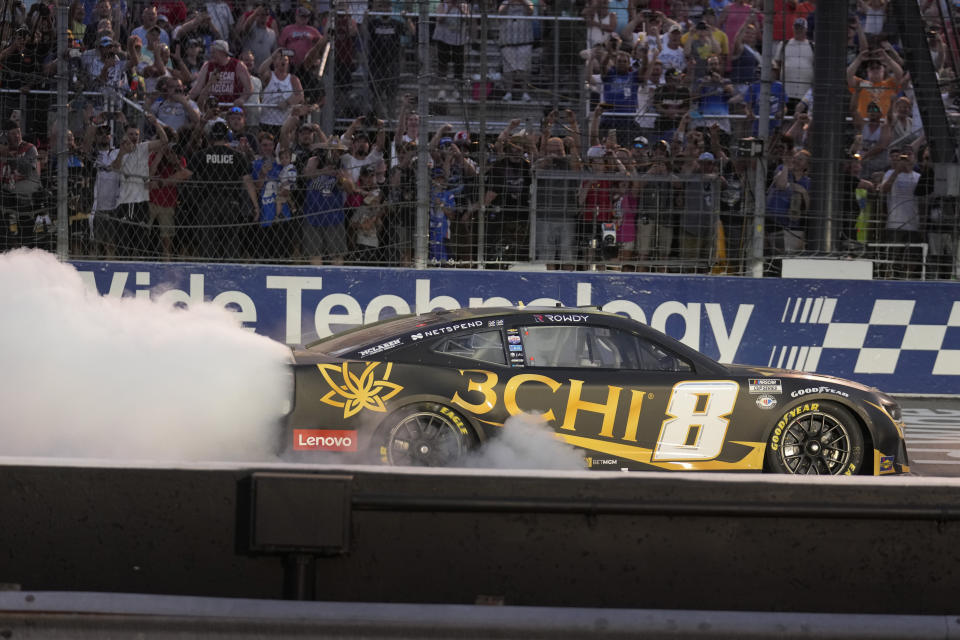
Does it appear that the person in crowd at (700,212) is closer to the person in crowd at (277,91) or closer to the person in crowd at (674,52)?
the person in crowd at (674,52)

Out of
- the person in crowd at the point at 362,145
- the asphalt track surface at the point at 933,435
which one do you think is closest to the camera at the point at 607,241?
the person in crowd at the point at 362,145

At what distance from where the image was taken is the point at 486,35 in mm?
11070

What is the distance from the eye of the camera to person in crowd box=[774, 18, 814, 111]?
11422 millimetres

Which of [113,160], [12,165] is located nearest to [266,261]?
[113,160]

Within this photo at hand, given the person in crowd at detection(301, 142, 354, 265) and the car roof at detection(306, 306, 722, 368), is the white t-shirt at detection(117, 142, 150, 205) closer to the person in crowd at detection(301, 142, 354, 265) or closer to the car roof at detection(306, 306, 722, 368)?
the person in crowd at detection(301, 142, 354, 265)

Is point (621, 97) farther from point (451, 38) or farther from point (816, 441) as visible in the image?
point (816, 441)

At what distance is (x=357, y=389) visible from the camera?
6539mm

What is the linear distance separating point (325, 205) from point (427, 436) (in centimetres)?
479

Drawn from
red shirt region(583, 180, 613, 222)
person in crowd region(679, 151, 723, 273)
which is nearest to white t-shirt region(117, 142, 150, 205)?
red shirt region(583, 180, 613, 222)

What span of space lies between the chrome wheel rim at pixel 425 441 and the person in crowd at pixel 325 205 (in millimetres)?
4663

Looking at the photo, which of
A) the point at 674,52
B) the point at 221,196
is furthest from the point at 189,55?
the point at 674,52

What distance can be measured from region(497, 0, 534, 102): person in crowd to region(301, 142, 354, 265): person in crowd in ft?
6.03

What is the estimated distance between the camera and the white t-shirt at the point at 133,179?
424 inches

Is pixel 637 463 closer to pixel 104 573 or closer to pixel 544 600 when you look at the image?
pixel 544 600
